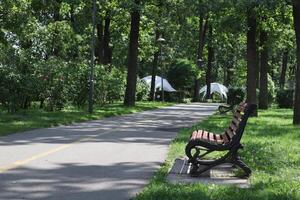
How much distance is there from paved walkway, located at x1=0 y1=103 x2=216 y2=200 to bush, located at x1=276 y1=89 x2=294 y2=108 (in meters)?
28.1

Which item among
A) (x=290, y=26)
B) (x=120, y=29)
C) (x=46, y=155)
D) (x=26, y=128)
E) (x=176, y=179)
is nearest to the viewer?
(x=176, y=179)

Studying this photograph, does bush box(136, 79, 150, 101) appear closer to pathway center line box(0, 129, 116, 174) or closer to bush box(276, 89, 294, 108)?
bush box(276, 89, 294, 108)

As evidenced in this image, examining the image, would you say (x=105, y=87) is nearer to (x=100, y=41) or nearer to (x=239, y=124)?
(x=100, y=41)

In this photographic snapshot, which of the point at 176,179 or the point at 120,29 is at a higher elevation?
the point at 120,29

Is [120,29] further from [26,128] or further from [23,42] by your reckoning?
[26,128]

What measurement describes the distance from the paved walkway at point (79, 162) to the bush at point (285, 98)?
28.1m

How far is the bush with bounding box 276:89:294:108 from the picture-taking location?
1752 inches

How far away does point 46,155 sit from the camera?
11891 millimetres

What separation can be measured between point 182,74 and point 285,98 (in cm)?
1838

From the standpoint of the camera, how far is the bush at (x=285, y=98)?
44.5 m

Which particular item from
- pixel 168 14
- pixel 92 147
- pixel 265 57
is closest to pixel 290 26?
pixel 265 57

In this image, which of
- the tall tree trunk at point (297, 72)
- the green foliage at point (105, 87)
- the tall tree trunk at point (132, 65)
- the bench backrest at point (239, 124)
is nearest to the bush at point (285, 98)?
the green foliage at point (105, 87)

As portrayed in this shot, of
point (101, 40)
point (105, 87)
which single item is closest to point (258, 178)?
point (105, 87)

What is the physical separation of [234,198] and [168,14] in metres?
39.6
